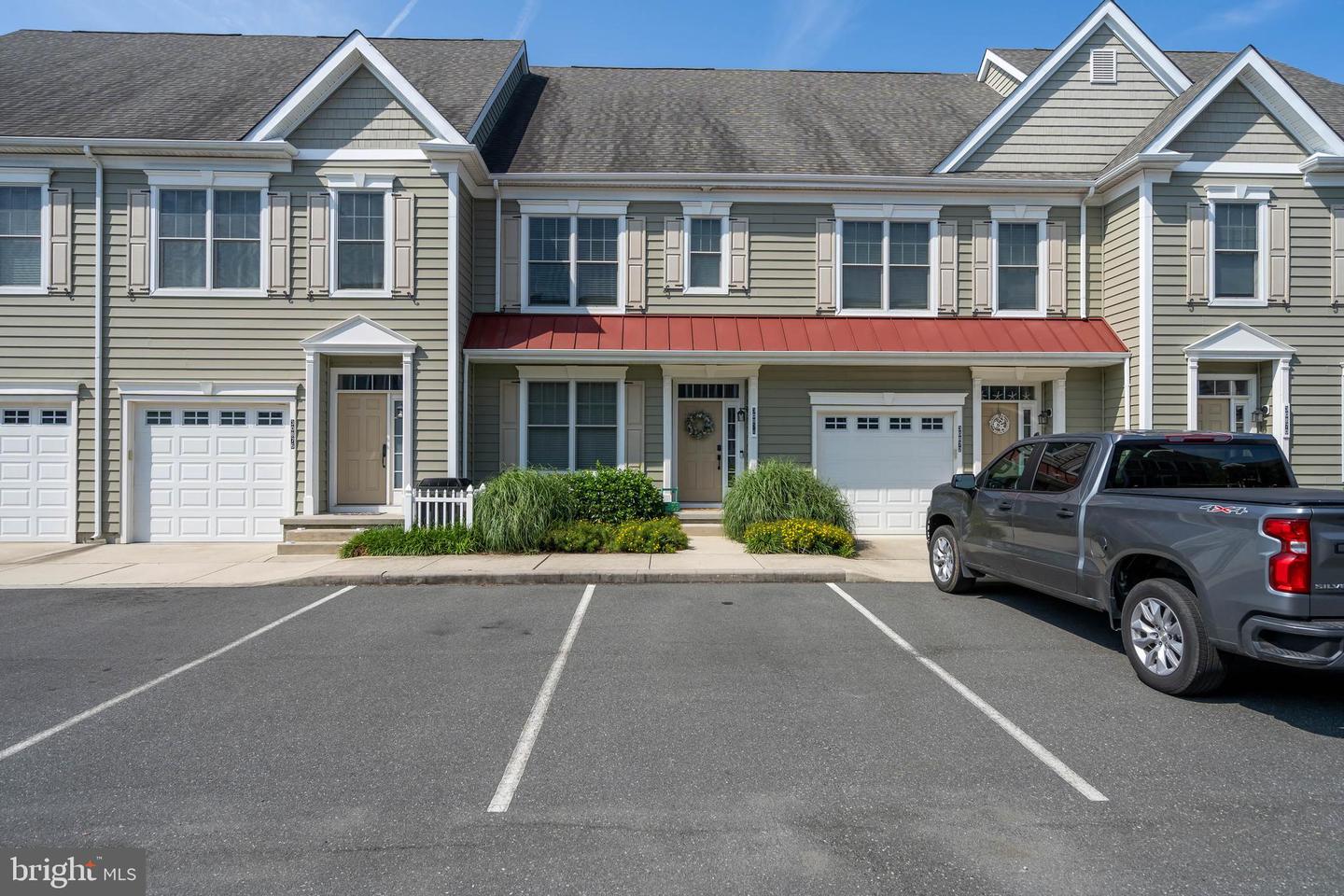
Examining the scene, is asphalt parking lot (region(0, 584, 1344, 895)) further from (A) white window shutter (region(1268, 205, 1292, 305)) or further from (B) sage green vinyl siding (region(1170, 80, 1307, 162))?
(B) sage green vinyl siding (region(1170, 80, 1307, 162))

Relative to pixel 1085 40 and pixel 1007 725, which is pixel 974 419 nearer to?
pixel 1085 40

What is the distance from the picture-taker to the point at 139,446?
1252cm

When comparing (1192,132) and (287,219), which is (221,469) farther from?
(1192,132)

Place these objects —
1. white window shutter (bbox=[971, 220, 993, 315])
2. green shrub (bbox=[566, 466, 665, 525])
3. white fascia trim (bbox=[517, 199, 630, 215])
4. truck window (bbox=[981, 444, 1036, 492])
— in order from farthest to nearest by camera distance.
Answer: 1. white window shutter (bbox=[971, 220, 993, 315])
2. white fascia trim (bbox=[517, 199, 630, 215])
3. green shrub (bbox=[566, 466, 665, 525])
4. truck window (bbox=[981, 444, 1036, 492])

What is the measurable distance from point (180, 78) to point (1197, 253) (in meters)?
19.8

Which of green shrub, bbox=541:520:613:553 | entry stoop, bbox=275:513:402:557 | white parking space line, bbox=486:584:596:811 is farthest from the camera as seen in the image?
entry stoop, bbox=275:513:402:557

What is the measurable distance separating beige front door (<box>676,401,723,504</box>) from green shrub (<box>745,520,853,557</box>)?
2842 mm

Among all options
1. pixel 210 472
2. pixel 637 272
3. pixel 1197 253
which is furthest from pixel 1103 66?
pixel 210 472

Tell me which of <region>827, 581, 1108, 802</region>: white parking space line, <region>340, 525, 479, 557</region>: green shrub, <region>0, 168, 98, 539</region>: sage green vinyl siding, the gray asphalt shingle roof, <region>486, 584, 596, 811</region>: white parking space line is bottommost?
<region>486, 584, 596, 811</region>: white parking space line

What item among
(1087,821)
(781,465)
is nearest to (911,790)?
(1087,821)

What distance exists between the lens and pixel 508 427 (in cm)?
1361

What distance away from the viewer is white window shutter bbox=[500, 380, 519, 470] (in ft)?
44.6

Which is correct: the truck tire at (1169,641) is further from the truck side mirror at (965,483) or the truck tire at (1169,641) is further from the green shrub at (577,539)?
the green shrub at (577,539)
